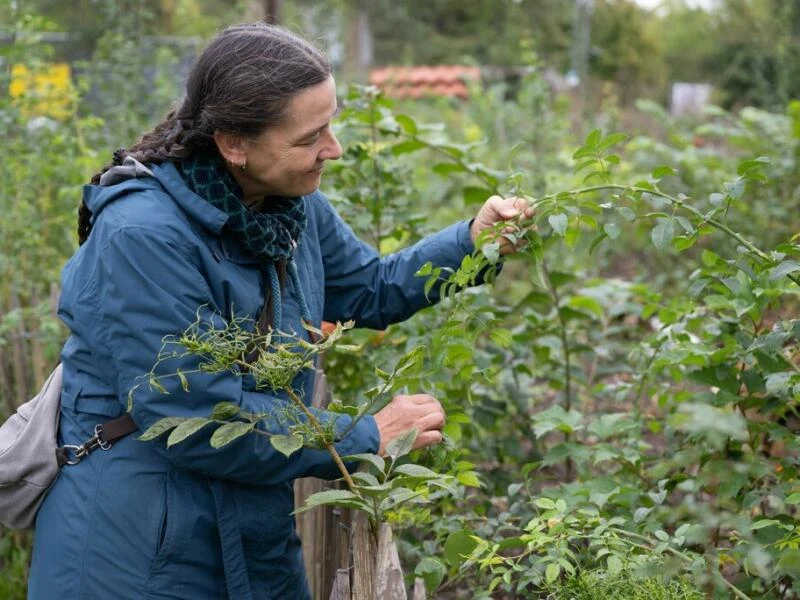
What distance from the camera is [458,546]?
7.66 feet

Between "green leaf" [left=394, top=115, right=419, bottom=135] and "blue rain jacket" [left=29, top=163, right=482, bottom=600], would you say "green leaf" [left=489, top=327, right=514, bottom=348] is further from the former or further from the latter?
"green leaf" [left=394, top=115, right=419, bottom=135]

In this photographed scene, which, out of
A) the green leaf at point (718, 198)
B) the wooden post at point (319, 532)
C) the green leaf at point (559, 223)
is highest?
the green leaf at point (718, 198)

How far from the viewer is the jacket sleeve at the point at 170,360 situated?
6.83 ft

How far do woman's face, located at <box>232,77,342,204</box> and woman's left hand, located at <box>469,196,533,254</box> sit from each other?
422mm

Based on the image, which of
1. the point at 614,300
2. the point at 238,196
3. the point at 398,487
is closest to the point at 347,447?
the point at 398,487

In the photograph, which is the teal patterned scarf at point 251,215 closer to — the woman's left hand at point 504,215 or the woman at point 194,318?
the woman at point 194,318

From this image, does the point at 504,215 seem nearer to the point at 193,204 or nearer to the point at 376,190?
the point at 193,204

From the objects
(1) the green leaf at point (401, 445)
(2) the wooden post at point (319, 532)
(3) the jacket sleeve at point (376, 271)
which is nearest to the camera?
(1) the green leaf at point (401, 445)

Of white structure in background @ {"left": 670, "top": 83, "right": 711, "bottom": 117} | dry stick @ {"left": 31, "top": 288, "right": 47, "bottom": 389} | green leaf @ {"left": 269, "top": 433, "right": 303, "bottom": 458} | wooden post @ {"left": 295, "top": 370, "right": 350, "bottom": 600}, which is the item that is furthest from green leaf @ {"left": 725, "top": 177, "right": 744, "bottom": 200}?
white structure in background @ {"left": 670, "top": 83, "right": 711, "bottom": 117}

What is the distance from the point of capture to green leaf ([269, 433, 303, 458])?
198 centimetres

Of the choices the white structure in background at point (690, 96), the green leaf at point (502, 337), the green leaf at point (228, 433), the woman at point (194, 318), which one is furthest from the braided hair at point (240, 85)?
the white structure in background at point (690, 96)

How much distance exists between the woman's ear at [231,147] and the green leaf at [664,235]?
82 cm

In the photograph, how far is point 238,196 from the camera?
2301mm

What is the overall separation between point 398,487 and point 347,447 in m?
0.13
